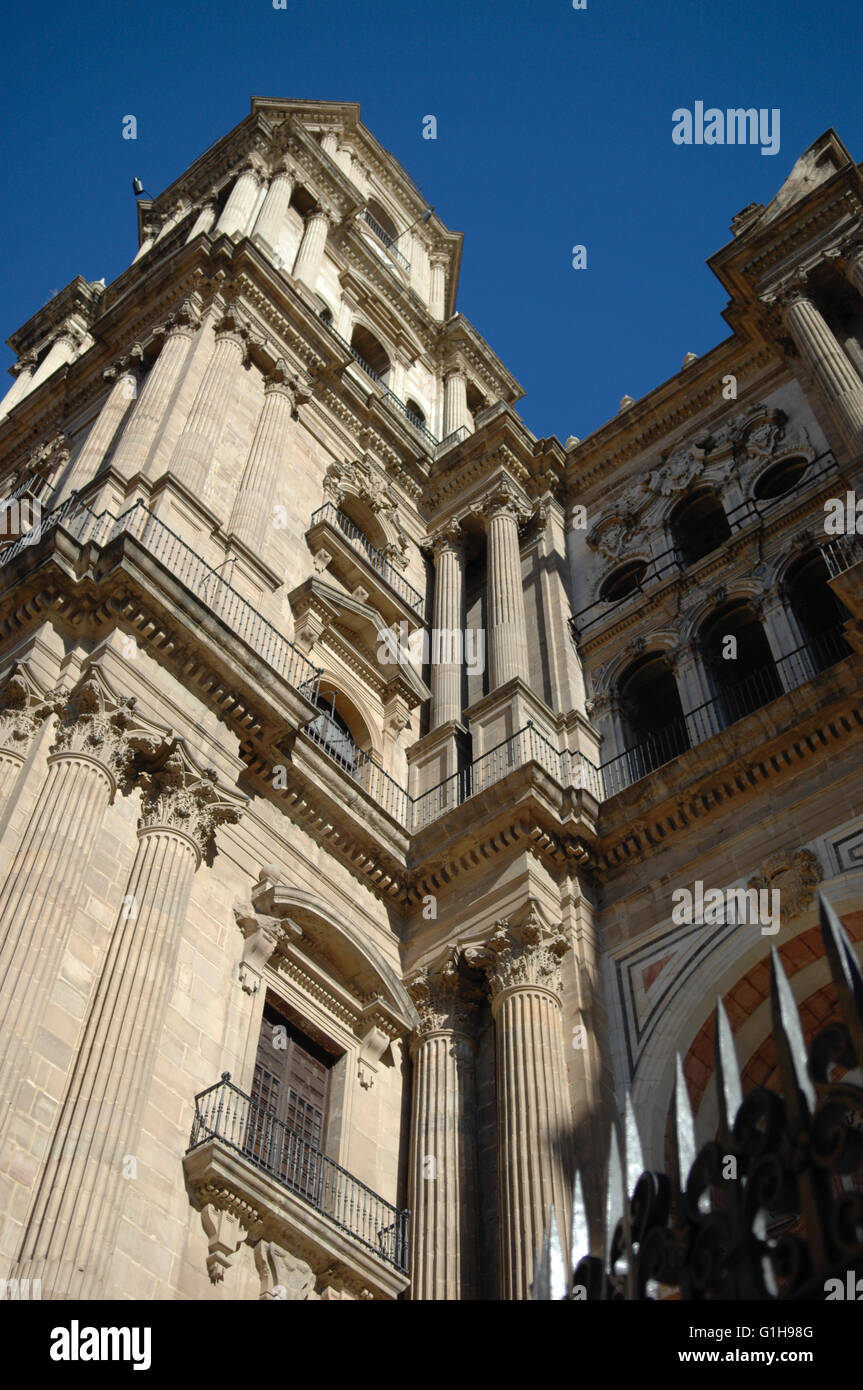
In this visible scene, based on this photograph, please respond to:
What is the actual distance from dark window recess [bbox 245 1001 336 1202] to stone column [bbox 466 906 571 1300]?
7.03 ft

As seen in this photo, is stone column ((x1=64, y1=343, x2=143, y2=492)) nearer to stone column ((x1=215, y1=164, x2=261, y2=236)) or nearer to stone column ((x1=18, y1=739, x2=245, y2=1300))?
stone column ((x1=215, y1=164, x2=261, y2=236))

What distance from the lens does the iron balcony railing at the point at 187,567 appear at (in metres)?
17.2

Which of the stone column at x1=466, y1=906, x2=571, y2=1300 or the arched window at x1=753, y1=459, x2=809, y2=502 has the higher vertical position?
the arched window at x1=753, y1=459, x2=809, y2=502

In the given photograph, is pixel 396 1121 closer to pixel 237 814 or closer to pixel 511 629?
pixel 237 814

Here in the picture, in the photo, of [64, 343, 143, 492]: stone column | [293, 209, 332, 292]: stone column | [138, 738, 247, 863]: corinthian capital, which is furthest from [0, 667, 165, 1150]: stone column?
[293, 209, 332, 292]: stone column

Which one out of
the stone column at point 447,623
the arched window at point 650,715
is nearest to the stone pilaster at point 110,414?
the stone column at point 447,623

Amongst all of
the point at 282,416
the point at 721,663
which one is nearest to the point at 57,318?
the point at 282,416

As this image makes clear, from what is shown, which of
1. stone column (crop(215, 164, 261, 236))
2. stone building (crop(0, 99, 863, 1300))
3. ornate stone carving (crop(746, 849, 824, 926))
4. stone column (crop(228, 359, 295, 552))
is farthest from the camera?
stone column (crop(215, 164, 261, 236))

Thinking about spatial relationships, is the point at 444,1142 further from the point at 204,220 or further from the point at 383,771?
the point at 204,220

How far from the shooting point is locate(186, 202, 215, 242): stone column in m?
30.5

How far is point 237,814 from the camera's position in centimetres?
1505

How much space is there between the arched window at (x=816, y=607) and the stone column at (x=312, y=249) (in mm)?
14968

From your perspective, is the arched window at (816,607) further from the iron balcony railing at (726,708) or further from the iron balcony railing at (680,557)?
the iron balcony railing at (680,557)
